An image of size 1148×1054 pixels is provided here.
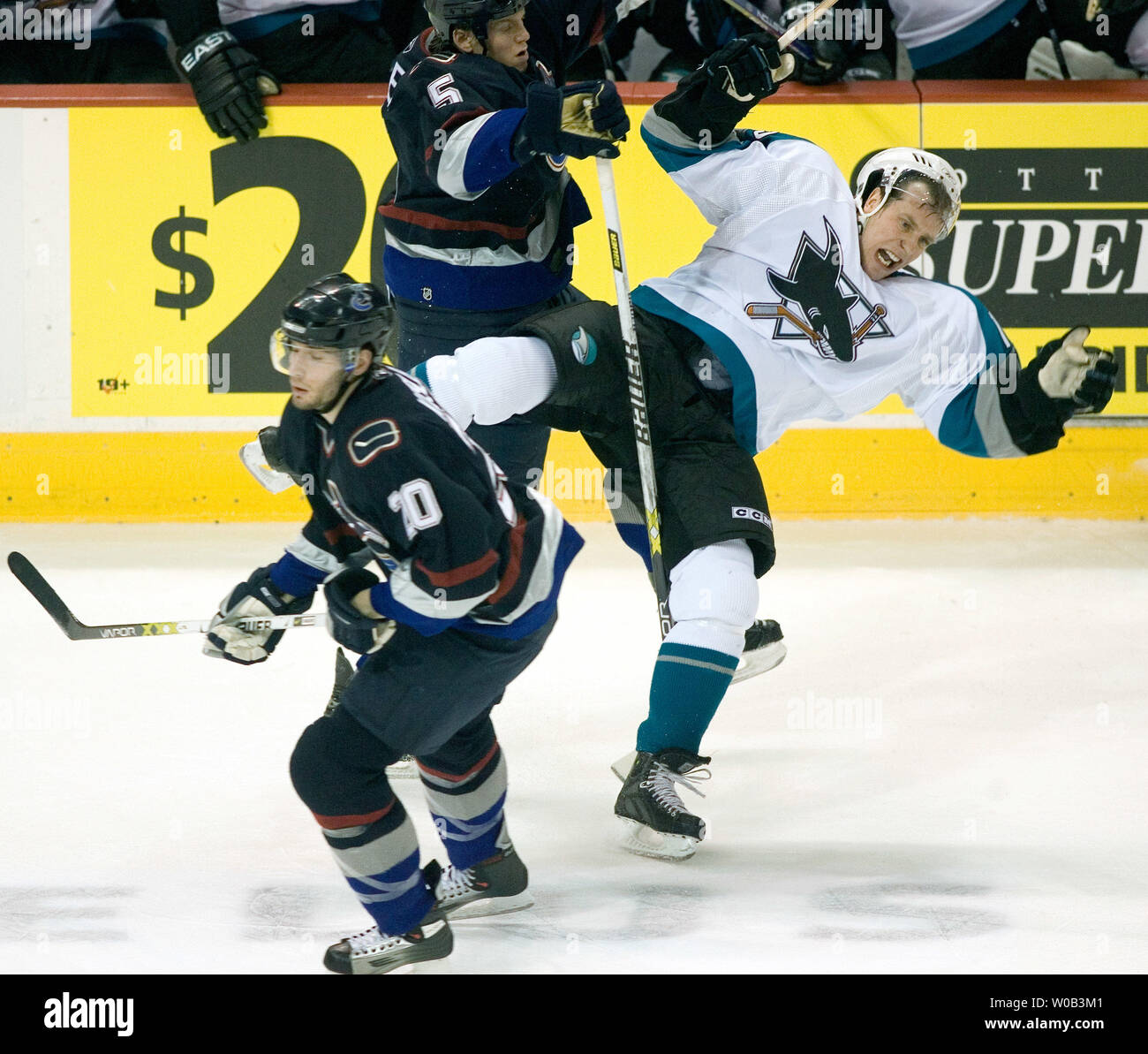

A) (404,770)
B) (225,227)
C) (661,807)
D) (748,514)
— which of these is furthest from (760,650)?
(225,227)

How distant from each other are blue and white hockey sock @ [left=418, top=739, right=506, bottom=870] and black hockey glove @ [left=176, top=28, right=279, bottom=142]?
2.74 metres

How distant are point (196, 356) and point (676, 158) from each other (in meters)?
2.20

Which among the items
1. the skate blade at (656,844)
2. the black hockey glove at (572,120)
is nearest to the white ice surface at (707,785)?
the skate blade at (656,844)

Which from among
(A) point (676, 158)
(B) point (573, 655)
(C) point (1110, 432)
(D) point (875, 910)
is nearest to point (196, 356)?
(B) point (573, 655)

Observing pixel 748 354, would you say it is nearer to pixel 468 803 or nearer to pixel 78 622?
pixel 468 803

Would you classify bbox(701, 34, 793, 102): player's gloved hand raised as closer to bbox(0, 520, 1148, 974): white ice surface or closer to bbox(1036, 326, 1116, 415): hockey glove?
bbox(1036, 326, 1116, 415): hockey glove

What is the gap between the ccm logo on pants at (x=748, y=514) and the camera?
274 cm

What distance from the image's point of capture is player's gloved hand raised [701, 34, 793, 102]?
273 centimetres

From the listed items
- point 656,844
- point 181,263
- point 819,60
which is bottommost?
point 656,844

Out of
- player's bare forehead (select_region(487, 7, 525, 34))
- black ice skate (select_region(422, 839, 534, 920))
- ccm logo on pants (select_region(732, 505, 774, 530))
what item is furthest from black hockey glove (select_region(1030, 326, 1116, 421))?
black ice skate (select_region(422, 839, 534, 920))

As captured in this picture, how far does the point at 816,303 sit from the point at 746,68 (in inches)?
16.4

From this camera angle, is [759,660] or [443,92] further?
[759,660]

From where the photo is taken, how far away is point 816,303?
2.83m

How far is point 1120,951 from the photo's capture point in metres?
2.22
